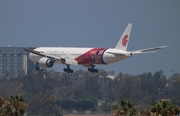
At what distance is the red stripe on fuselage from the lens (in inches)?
5822

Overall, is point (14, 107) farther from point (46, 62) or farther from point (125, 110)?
point (46, 62)

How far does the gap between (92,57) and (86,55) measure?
1.59 m

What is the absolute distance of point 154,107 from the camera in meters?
89.9

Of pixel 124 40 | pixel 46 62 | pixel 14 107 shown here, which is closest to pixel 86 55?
pixel 124 40

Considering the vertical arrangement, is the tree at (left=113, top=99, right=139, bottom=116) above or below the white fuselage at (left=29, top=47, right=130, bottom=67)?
below

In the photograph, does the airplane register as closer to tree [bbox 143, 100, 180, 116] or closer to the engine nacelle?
the engine nacelle

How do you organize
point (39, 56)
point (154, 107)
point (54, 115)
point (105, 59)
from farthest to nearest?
point (54, 115) → point (39, 56) → point (105, 59) → point (154, 107)

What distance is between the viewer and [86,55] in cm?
15062

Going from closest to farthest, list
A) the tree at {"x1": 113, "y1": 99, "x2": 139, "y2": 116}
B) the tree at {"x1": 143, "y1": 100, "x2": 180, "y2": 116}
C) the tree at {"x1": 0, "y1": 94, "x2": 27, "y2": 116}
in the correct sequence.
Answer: the tree at {"x1": 143, "y1": 100, "x2": 180, "y2": 116}
the tree at {"x1": 113, "y1": 99, "x2": 139, "y2": 116}
the tree at {"x1": 0, "y1": 94, "x2": 27, "y2": 116}

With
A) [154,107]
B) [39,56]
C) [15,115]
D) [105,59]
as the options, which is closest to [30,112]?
[39,56]

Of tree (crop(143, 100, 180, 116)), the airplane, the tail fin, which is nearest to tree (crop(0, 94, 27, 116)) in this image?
tree (crop(143, 100, 180, 116))

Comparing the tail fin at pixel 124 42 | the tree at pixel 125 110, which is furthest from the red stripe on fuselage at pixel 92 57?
the tree at pixel 125 110

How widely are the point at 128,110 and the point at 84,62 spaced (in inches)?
2161

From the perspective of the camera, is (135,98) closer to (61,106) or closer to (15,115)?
(61,106)
